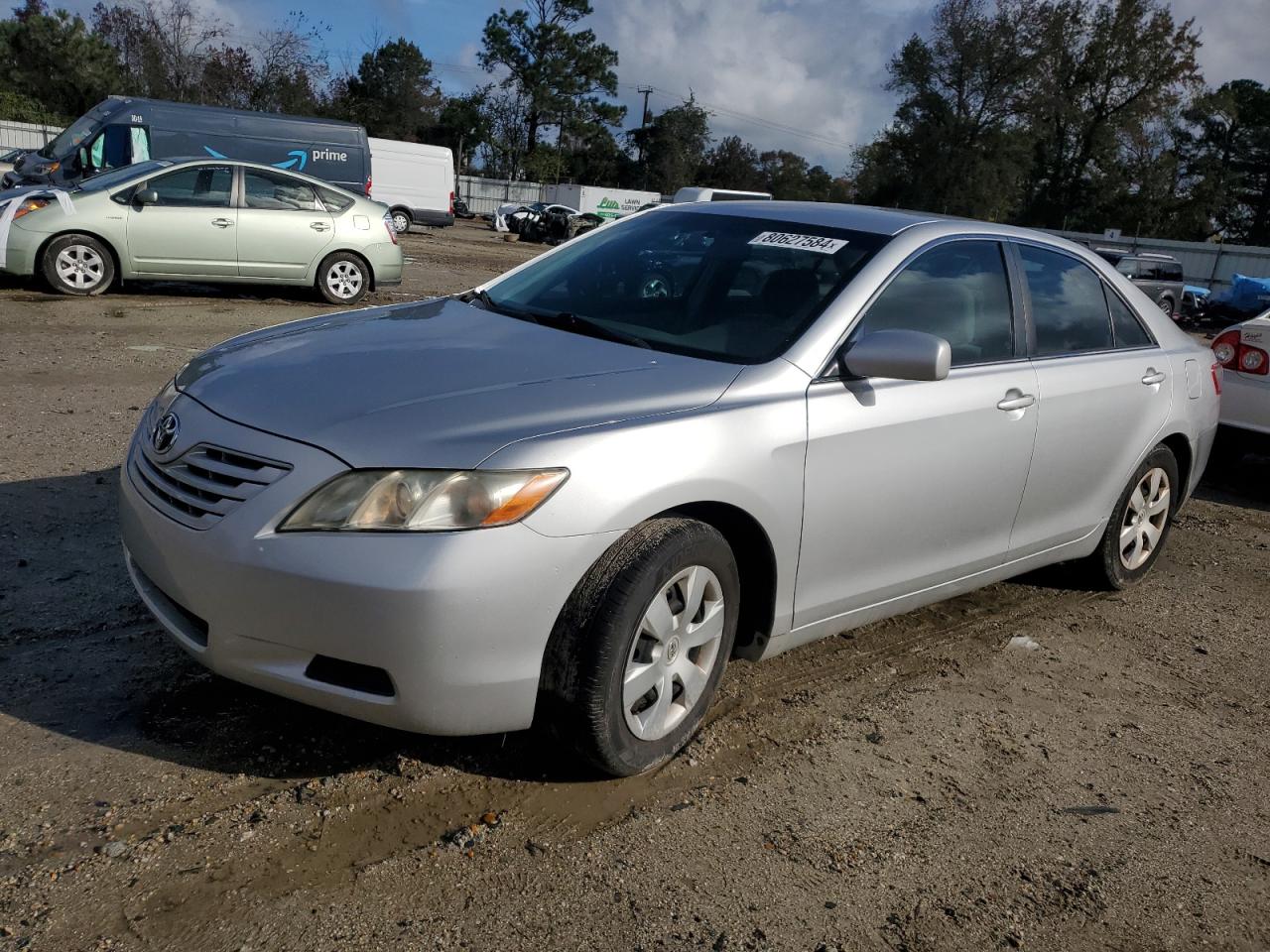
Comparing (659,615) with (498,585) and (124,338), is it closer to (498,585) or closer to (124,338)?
(498,585)

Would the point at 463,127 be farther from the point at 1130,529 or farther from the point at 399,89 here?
the point at 1130,529

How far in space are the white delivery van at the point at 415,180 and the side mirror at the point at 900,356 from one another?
3088 centimetres

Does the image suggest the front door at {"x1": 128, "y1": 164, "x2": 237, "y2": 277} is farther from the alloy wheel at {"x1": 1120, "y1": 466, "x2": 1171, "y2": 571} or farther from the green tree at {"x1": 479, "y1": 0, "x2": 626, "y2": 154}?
the green tree at {"x1": 479, "y1": 0, "x2": 626, "y2": 154}

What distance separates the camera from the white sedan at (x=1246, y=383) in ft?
24.0

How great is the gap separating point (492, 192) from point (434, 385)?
5895 cm

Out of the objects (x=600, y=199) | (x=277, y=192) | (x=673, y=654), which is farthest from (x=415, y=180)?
(x=673, y=654)

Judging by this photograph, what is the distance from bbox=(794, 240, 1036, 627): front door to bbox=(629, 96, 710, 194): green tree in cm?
7175

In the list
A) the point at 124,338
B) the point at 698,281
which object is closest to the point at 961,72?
the point at 124,338

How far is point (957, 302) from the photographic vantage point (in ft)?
13.3

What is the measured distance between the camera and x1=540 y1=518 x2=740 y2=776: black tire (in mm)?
2807

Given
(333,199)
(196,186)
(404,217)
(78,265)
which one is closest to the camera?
(78,265)

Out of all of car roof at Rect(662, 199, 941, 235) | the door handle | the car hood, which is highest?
car roof at Rect(662, 199, 941, 235)

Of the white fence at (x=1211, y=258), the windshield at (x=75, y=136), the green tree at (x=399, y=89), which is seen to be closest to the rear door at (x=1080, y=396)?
the windshield at (x=75, y=136)

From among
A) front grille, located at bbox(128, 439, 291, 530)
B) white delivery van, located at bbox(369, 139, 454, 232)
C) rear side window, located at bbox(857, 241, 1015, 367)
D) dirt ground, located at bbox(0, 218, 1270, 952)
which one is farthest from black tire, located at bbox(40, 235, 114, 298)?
white delivery van, located at bbox(369, 139, 454, 232)
